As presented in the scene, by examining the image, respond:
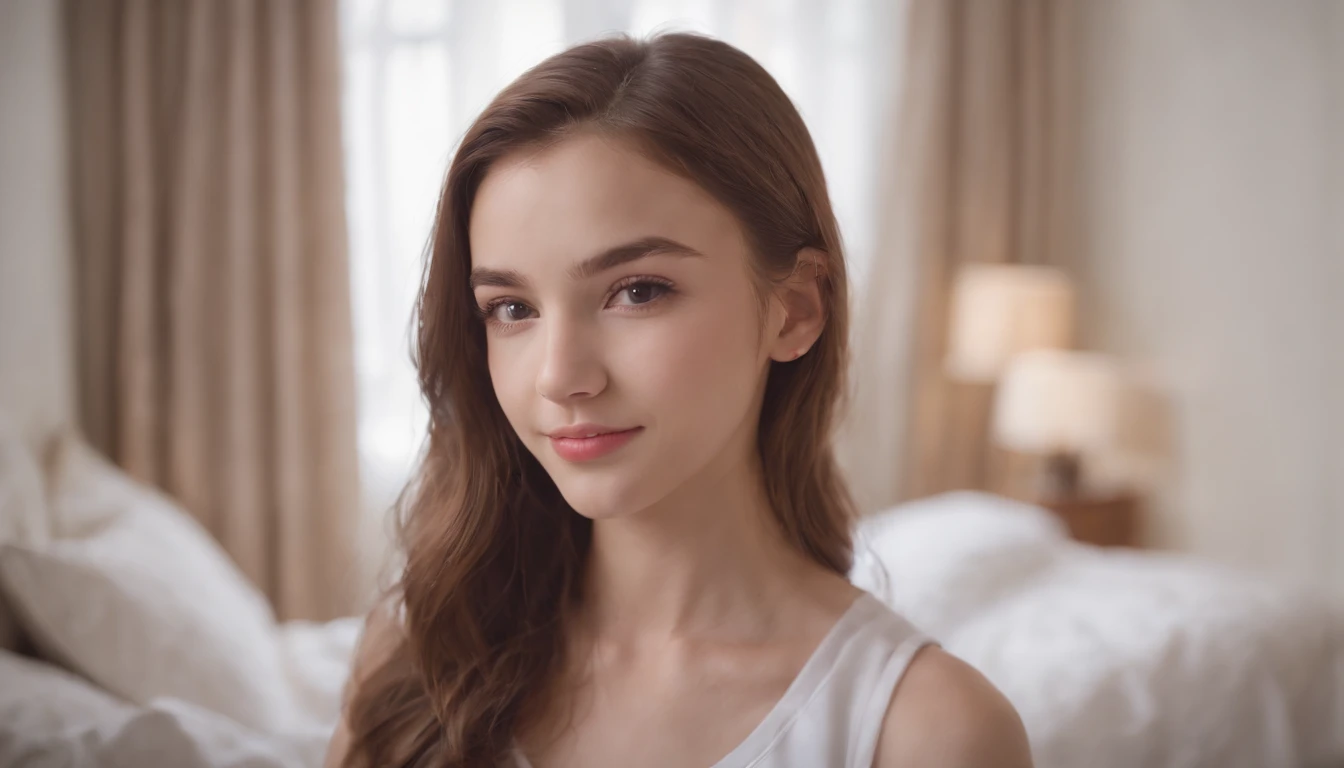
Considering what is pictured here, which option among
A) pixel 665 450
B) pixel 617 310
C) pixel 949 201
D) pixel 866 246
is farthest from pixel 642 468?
pixel 949 201

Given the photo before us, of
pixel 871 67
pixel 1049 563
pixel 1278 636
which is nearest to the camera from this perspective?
pixel 1278 636

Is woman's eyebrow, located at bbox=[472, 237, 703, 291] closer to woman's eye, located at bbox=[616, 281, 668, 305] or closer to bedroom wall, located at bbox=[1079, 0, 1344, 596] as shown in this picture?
woman's eye, located at bbox=[616, 281, 668, 305]

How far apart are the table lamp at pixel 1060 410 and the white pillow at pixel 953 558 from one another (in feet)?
3.64

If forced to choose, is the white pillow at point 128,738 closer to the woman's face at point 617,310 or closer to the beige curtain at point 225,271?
the woman's face at point 617,310

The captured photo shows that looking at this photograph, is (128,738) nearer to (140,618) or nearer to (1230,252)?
(140,618)

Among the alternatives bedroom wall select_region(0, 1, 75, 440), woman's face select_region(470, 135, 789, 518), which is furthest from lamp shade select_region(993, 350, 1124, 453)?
bedroom wall select_region(0, 1, 75, 440)

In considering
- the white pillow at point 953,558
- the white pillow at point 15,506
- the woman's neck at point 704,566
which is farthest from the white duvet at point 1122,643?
the white pillow at point 15,506

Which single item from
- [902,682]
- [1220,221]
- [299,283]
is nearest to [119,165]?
[299,283]

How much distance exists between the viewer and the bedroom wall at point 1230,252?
3.05 meters

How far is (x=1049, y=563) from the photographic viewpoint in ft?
7.38

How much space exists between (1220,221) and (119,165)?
11.6 ft

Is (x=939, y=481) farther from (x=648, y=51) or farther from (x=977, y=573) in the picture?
(x=648, y=51)

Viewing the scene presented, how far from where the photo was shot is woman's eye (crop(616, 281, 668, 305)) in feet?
2.94

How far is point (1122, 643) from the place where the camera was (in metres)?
1.80
